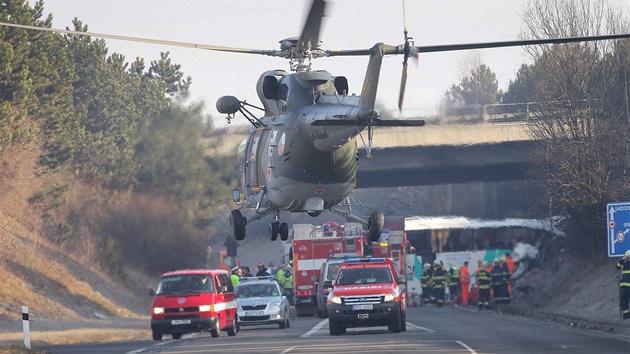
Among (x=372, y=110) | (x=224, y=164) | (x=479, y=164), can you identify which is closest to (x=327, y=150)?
(x=372, y=110)

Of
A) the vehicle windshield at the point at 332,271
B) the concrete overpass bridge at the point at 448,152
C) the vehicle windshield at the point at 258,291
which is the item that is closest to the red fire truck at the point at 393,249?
the concrete overpass bridge at the point at 448,152

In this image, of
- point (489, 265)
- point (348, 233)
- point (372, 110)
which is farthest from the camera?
point (489, 265)

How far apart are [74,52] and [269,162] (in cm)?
4375

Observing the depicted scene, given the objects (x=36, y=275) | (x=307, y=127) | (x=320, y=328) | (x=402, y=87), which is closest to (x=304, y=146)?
(x=307, y=127)

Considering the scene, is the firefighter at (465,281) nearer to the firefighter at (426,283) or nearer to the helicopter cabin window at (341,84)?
the firefighter at (426,283)

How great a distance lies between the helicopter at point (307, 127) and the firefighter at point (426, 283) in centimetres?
2803

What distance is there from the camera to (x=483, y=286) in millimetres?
46562

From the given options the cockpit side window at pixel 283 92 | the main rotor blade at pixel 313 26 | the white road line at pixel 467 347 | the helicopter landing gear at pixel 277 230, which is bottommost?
the white road line at pixel 467 347

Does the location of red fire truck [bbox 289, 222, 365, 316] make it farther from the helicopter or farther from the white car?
the helicopter

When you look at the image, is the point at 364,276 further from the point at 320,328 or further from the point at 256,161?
the point at 256,161

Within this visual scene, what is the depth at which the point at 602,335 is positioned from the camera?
96.0 ft

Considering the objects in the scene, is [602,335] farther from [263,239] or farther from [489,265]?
[263,239]

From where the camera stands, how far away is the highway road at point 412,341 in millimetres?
24609

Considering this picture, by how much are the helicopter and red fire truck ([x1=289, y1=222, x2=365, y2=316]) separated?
20.1m
